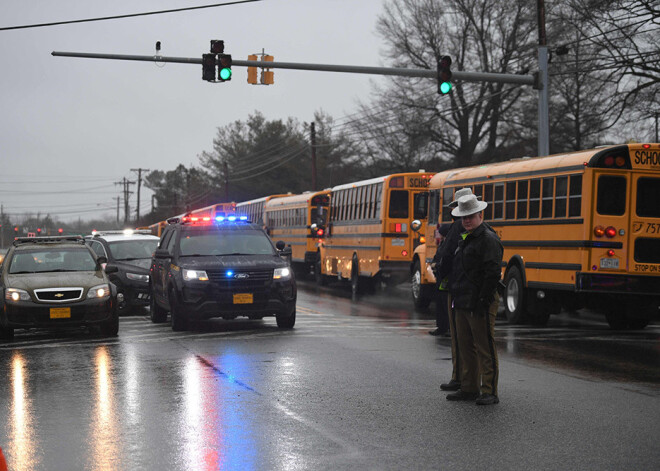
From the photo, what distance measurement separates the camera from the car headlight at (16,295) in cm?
1555

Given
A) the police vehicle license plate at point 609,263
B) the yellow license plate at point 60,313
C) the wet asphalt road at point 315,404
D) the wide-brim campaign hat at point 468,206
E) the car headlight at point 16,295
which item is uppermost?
the wide-brim campaign hat at point 468,206

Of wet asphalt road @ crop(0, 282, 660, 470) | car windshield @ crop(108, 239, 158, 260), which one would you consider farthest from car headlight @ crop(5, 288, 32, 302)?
car windshield @ crop(108, 239, 158, 260)

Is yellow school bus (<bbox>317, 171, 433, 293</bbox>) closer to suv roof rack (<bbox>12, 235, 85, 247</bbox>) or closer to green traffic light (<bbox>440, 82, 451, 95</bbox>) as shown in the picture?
green traffic light (<bbox>440, 82, 451, 95</bbox>)

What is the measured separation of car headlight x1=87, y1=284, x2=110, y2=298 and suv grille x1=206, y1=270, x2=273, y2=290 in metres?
1.62

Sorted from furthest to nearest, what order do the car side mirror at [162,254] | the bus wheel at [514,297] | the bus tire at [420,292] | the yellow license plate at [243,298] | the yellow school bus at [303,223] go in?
the yellow school bus at [303,223], the bus tire at [420,292], the bus wheel at [514,297], the car side mirror at [162,254], the yellow license plate at [243,298]

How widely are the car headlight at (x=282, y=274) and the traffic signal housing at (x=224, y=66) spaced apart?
716 centimetres

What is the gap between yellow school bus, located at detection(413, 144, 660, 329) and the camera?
1633cm

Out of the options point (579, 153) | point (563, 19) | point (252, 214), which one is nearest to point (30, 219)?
point (252, 214)

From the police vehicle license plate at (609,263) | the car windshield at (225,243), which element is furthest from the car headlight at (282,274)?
the police vehicle license plate at (609,263)

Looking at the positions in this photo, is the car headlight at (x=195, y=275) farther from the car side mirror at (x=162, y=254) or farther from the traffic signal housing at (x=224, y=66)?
the traffic signal housing at (x=224, y=66)

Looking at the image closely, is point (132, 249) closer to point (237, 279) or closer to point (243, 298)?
point (237, 279)

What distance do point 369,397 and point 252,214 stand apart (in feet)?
135

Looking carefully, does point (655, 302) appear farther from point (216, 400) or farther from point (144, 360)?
point (216, 400)

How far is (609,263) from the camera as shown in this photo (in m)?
16.3
